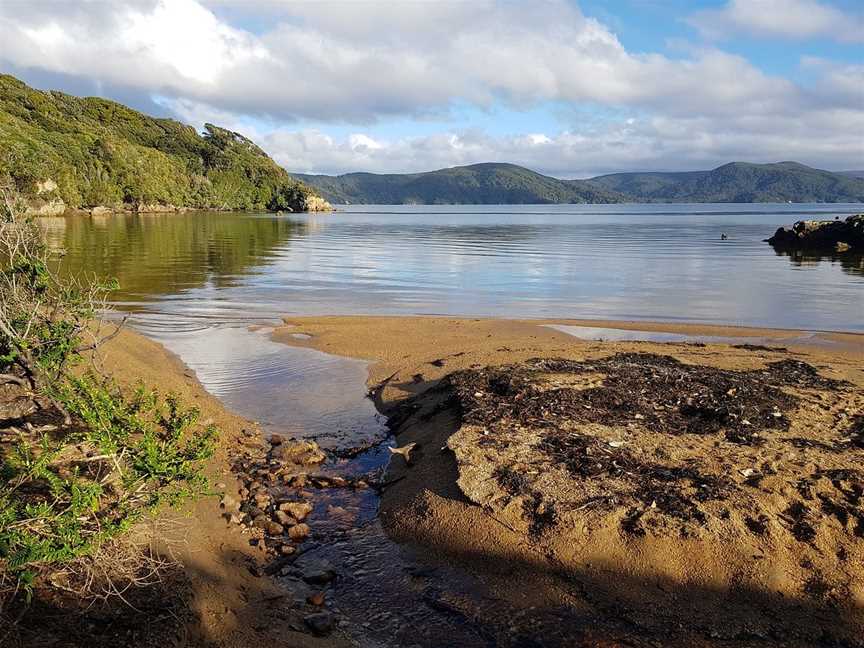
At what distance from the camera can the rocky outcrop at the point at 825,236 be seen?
172 feet

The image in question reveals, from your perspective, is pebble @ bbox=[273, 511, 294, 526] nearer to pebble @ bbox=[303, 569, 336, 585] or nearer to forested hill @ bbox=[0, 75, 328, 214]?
pebble @ bbox=[303, 569, 336, 585]

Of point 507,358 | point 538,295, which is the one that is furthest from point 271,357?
point 538,295

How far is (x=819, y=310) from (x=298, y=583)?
24.2 metres

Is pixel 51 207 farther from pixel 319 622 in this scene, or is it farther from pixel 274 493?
pixel 319 622

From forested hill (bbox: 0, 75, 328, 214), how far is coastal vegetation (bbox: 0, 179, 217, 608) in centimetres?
5773

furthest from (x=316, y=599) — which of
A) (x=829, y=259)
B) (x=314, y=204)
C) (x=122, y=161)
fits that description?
(x=314, y=204)

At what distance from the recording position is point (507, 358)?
13.8m

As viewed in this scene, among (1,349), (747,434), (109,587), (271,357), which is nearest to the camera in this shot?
(109,587)

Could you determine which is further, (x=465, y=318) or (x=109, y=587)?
(x=465, y=318)

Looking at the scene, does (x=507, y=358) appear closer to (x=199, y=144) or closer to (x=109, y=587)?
(x=109, y=587)

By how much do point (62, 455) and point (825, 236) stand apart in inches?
2562

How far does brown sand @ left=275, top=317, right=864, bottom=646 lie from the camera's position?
535 centimetres

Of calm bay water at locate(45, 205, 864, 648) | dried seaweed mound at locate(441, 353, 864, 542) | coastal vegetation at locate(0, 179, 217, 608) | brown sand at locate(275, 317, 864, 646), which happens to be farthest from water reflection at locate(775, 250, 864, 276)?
coastal vegetation at locate(0, 179, 217, 608)

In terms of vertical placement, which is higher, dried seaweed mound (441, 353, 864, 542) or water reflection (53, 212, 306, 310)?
water reflection (53, 212, 306, 310)
